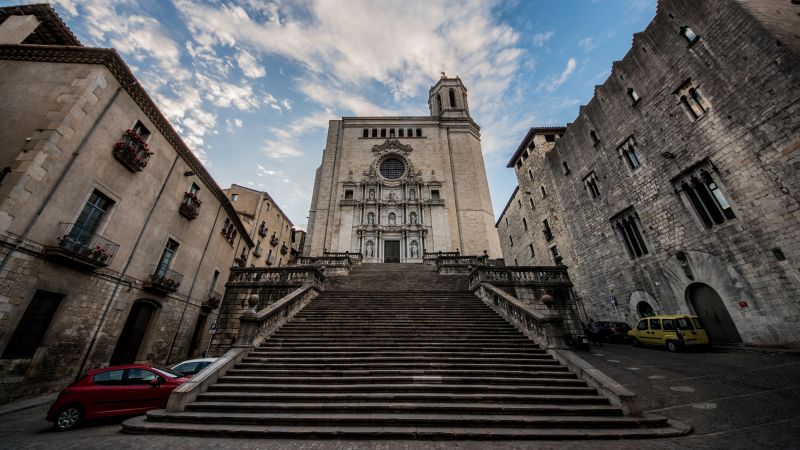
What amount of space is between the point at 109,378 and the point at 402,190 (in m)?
25.7

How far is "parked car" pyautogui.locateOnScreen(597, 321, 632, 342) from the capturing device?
47.3ft

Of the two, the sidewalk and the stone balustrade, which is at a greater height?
the stone balustrade

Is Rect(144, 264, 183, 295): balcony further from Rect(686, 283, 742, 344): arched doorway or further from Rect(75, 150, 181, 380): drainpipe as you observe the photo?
Rect(686, 283, 742, 344): arched doorway

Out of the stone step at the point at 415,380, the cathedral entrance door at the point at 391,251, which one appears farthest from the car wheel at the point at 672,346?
the cathedral entrance door at the point at 391,251

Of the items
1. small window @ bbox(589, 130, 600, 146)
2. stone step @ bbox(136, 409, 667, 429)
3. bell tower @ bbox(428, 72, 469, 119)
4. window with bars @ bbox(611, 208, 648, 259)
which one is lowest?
stone step @ bbox(136, 409, 667, 429)

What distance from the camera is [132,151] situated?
1133cm

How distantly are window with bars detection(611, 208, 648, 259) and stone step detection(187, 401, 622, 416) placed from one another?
14.0 metres

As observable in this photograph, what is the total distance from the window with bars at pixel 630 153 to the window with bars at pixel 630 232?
102 inches

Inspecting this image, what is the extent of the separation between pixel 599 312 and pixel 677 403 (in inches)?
563

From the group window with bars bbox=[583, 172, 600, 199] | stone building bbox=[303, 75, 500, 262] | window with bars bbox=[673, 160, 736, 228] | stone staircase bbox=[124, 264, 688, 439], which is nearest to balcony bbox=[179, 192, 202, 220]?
stone staircase bbox=[124, 264, 688, 439]

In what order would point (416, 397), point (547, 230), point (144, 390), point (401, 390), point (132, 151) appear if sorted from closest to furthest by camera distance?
point (416, 397) → point (401, 390) → point (144, 390) → point (132, 151) → point (547, 230)

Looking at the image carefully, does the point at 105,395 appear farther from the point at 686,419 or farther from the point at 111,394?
the point at 686,419

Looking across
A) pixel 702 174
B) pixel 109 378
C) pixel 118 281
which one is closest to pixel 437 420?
pixel 109 378

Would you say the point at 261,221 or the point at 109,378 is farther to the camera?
the point at 261,221
